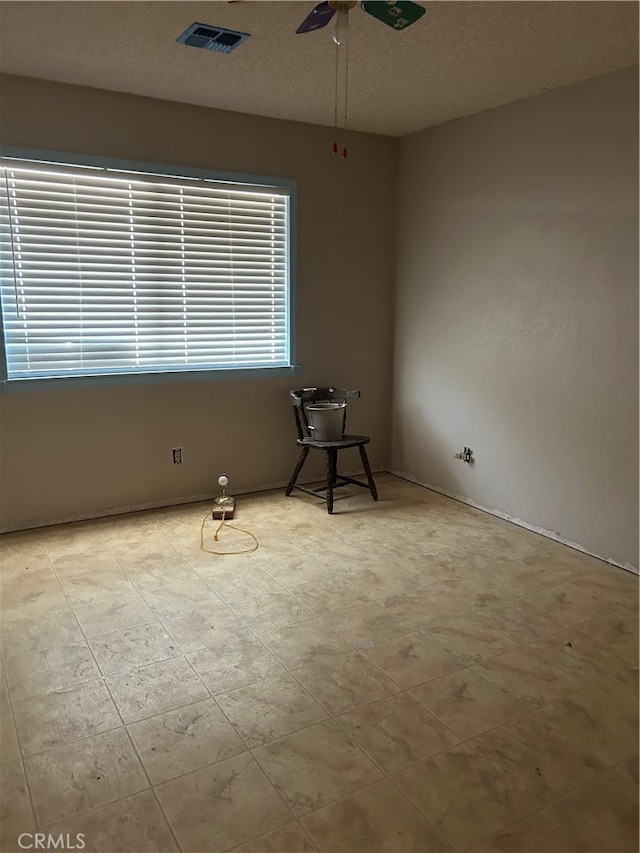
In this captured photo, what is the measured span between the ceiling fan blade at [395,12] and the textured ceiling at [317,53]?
6 centimetres

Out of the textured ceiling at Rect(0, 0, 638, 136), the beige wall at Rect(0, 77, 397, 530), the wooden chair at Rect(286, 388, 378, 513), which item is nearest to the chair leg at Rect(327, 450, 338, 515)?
the wooden chair at Rect(286, 388, 378, 513)

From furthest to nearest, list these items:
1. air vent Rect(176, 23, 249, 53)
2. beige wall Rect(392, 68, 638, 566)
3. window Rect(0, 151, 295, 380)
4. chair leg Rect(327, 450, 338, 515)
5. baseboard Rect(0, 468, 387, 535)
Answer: chair leg Rect(327, 450, 338, 515), baseboard Rect(0, 468, 387, 535), window Rect(0, 151, 295, 380), beige wall Rect(392, 68, 638, 566), air vent Rect(176, 23, 249, 53)

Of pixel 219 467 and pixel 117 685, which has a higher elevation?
pixel 219 467

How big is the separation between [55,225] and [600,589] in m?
3.52

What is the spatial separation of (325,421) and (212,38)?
2.27 m

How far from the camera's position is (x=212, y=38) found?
2844mm

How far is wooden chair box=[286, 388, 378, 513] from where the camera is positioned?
420 cm

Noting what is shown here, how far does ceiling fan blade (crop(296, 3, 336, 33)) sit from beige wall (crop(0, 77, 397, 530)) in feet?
5.42

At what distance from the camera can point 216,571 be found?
10.8 feet

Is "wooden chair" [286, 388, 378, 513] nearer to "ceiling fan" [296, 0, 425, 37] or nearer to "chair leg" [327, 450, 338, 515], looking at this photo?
"chair leg" [327, 450, 338, 515]

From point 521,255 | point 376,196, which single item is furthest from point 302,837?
point 376,196

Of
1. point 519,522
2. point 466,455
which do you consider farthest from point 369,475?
point 519,522

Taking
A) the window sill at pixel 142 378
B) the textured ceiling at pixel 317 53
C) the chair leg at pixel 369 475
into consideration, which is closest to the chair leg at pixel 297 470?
the chair leg at pixel 369 475

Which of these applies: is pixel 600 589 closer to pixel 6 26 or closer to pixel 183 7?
pixel 183 7
